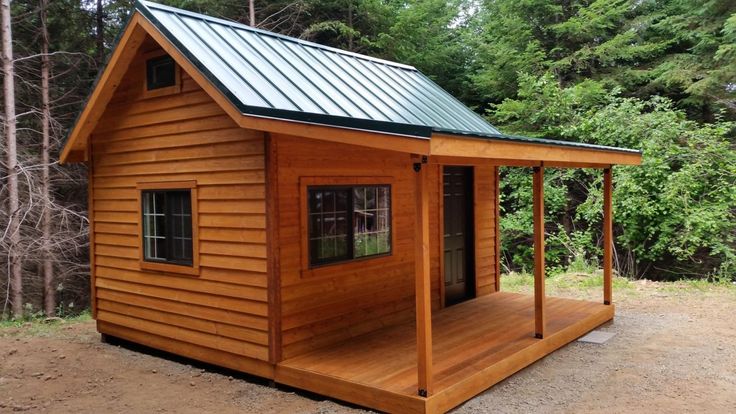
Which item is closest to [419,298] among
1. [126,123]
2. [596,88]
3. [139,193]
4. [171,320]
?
[171,320]

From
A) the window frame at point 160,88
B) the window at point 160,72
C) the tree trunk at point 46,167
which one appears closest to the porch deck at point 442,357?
the window frame at point 160,88

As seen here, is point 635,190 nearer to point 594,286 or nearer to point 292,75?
point 594,286

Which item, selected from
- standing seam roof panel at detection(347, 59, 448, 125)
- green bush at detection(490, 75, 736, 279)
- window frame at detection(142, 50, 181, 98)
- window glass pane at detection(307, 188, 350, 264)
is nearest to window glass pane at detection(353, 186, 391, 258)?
window glass pane at detection(307, 188, 350, 264)

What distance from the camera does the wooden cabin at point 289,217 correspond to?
4.57 meters

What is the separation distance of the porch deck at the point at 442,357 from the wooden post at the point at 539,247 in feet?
0.64

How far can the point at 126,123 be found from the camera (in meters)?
6.42

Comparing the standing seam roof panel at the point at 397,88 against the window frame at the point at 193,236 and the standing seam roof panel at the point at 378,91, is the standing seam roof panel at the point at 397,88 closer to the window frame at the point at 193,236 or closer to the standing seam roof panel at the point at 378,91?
the standing seam roof panel at the point at 378,91

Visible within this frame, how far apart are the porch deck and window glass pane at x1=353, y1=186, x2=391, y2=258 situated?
3.23 feet

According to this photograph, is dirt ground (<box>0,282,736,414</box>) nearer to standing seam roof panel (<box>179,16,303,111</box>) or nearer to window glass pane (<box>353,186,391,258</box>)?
window glass pane (<box>353,186,391,258</box>)

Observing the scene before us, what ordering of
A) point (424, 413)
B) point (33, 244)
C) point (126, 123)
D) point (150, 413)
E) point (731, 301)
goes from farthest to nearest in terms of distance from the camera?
point (33, 244)
point (731, 301)
point (126, 123)
point (150, 413)
point (424, 413)

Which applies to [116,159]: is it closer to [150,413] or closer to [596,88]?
[150,413]

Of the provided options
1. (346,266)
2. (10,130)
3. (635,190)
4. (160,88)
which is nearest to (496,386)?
(346,266)

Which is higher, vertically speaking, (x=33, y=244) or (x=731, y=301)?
(x=33, y=244)

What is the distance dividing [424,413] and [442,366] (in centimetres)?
92
